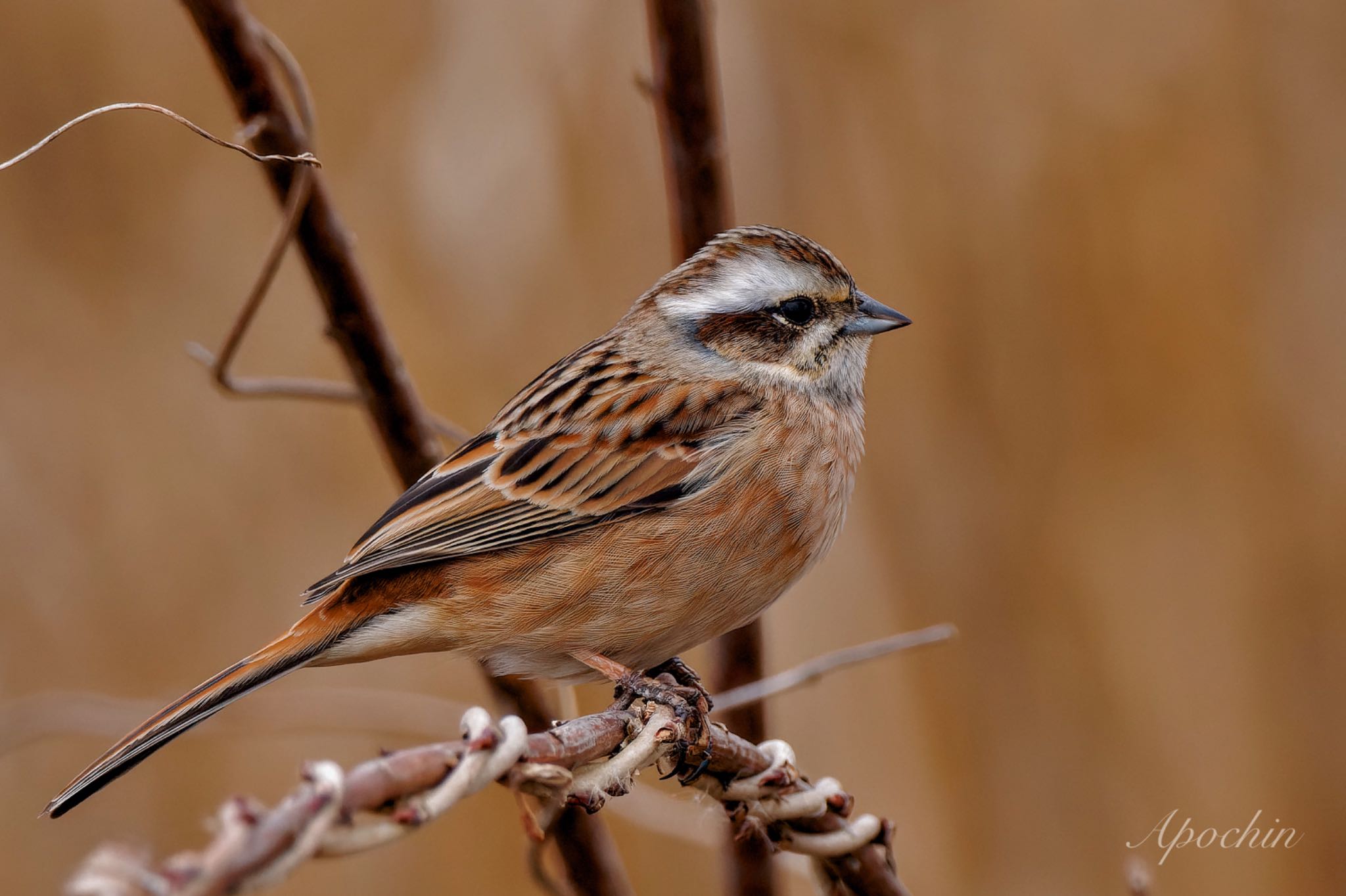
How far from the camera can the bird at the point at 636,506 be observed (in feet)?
9.14

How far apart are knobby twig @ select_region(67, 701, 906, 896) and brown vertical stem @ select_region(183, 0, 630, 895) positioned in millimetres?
645

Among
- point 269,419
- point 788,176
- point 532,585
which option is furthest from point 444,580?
point 788,176

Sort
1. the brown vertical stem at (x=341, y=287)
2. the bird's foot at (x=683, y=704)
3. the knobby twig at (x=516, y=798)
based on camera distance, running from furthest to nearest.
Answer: the brown vertical stem at (x=341, y=287), the bird's foot at (x=683, y=704), the knobby twig at (x=516, y=798)

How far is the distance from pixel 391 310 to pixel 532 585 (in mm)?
2459

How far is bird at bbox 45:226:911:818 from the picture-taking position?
279 centimetres

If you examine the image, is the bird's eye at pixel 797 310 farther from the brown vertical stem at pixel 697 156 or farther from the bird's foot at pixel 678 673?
the bird's foot at pixel 678 673

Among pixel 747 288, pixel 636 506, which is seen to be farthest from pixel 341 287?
pixel 747 288

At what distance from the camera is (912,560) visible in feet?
16.4

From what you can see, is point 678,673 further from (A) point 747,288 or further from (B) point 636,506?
(A) point 747,288

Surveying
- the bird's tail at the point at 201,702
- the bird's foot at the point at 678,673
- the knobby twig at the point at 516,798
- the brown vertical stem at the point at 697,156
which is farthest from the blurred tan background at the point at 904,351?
the knobby twig at the point at 516,798

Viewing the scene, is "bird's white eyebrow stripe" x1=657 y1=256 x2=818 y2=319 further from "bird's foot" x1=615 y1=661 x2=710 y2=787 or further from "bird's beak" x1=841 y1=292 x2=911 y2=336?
"bird's foot" x1=615 y1=661 x2=710 y2=787

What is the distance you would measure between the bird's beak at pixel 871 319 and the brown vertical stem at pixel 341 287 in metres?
1.12

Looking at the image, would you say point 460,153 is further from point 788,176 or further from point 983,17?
point 983,17

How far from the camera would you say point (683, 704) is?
2428 mm
